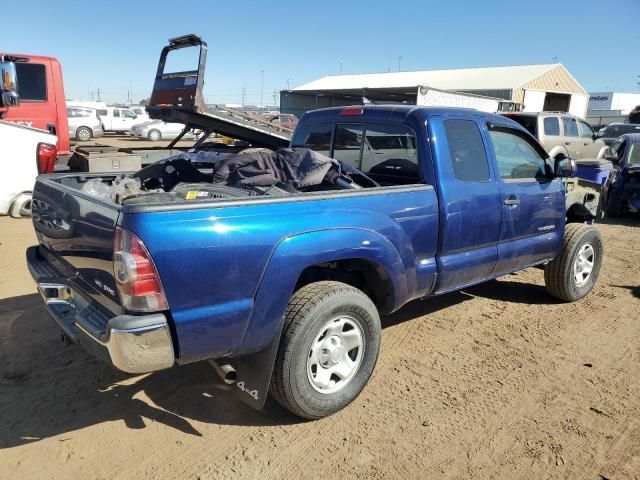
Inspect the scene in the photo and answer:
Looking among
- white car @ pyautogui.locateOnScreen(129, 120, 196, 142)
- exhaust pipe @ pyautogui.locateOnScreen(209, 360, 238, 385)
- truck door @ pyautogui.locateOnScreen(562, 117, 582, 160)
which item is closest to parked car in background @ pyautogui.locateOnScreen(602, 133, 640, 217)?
truck door @ pyautogui.locateOnScreen(562, 117, 582, 160)

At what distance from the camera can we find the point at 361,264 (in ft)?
10.6

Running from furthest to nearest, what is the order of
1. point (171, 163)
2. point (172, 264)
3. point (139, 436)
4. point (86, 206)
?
point (171, 163)
point (139, 436)
point (86, 206)
point (172, 264)

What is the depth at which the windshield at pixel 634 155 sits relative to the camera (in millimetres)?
9961

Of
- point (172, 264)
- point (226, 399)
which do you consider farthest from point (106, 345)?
point (226, 399)

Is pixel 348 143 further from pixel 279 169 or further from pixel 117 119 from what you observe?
pixel 117 119

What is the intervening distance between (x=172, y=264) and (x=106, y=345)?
1.68 ft

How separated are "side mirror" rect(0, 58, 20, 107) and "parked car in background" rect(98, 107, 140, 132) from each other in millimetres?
23577

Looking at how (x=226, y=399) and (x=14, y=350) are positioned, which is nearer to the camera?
(x=226, y=399)

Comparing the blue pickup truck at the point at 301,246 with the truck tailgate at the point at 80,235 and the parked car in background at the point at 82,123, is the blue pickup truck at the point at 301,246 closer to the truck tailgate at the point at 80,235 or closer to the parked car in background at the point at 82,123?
the truck tailgate at the point at 80,235

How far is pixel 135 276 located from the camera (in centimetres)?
224

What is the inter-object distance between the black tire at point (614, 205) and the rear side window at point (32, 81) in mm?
10819

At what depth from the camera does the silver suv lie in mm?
11953

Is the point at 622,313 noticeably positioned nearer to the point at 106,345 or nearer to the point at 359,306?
the point at 359,306

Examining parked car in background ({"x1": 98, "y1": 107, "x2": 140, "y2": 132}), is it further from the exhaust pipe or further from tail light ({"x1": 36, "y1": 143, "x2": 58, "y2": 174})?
the exhaust pipe
